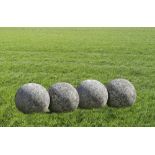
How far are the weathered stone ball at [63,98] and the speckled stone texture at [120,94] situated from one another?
1.32 m

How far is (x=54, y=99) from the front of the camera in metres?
13.6

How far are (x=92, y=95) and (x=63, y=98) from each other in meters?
1.03

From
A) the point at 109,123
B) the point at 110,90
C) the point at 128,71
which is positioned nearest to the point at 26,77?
the point at 128,71

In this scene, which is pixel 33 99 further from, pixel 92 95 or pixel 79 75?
pixel 79 75

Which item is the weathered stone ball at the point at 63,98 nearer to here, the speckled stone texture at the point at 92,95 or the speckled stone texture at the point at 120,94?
the speckled stone texture at the point at 92,95

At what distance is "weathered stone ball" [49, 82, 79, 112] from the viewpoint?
1351 centimetres

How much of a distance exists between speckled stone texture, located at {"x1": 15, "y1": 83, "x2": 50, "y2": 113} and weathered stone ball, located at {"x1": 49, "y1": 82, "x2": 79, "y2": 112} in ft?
0.75

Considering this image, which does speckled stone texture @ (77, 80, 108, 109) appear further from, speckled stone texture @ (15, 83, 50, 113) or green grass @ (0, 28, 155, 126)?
speckled stone texture @ (15, 83, 50, 113)

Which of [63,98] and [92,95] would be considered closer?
[63,98]

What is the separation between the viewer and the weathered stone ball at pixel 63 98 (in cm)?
1351

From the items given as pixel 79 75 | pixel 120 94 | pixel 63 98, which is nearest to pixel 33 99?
pixel 63 98

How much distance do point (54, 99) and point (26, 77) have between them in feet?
25.3

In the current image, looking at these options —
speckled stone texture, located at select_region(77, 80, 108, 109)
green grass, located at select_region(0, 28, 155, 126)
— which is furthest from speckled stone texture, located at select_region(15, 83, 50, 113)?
speckled stone texture, located at select_region(77, 80, 108, 109)

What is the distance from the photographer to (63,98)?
13500mm
